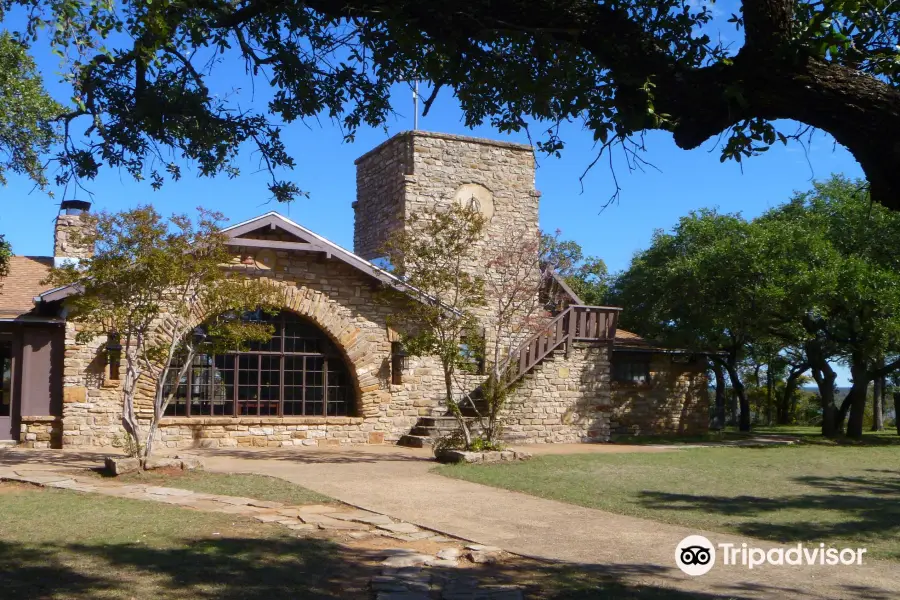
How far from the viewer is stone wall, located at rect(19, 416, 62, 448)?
51.8 feet

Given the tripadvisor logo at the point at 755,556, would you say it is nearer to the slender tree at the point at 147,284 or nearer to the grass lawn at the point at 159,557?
the grass lawn at the point at 159,557

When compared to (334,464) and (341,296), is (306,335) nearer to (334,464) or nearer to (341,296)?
(341,296)

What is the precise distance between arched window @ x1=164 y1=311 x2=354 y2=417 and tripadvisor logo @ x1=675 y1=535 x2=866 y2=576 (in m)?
11.5

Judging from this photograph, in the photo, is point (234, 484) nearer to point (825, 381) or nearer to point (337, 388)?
point (337, 388)

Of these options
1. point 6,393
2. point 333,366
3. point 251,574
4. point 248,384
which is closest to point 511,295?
point 333,366

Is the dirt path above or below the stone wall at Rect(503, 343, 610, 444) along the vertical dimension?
below

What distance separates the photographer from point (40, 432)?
15875mm

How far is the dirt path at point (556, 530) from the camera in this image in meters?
6.29

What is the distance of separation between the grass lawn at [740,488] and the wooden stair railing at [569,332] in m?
3.85

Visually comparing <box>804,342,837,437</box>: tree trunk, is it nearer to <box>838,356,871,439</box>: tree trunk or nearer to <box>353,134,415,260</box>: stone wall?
<box>838,356,871,439</box>: tree trunk

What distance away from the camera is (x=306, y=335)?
18094mm

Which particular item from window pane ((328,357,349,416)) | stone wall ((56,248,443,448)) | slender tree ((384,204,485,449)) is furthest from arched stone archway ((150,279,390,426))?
slender tree ((384,204,485,449))

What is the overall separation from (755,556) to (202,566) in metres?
4.50

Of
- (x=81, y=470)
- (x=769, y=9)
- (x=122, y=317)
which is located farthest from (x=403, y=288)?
(x=769, y=9)
